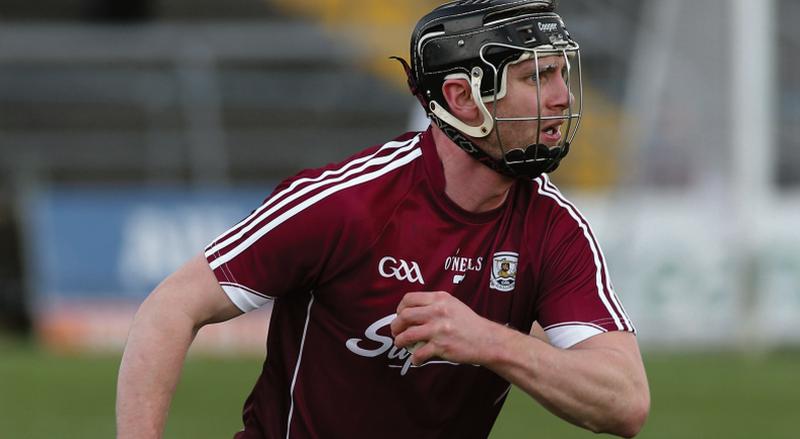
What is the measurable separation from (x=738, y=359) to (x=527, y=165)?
37.2 feet

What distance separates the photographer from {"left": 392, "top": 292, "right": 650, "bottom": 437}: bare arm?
12.9ft

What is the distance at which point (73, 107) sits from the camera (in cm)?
1788

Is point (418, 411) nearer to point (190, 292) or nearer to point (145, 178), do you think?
point (190, 292)

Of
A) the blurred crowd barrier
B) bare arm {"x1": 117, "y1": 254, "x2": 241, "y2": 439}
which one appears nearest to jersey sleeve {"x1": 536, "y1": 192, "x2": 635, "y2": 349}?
bare arm {"x1": 117, "y1": 254, "x2": 241, "y2": 439}

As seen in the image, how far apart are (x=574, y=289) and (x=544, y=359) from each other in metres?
0.47

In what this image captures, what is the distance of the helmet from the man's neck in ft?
0.21

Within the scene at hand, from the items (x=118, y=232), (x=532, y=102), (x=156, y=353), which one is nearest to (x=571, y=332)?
(x=532, y=102)

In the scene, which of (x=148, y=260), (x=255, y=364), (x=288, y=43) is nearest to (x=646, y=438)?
(x=255, y=364)

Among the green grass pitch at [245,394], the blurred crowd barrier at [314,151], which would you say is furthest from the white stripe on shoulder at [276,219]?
the blurred crowd barrier at [314,151]

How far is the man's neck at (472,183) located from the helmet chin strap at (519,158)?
1.9 inches

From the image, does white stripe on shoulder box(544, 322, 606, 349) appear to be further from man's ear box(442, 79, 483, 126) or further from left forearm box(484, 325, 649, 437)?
man's ear box(442, 79, 483, 126)

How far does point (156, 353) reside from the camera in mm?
4188

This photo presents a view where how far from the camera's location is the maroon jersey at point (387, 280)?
4.37 m

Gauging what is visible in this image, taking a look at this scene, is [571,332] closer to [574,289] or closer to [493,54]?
[574,289]
